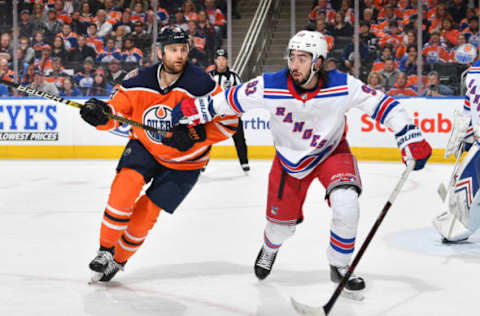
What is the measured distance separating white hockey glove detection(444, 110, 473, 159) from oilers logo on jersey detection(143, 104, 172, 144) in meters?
1.76

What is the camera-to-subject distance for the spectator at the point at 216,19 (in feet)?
31.8

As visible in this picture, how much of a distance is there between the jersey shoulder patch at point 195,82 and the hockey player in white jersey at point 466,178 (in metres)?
1.56

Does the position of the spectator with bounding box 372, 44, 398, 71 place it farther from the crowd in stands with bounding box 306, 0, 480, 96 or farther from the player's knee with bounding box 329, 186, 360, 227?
the player's knee with bounding box 329, 186, 360, 227

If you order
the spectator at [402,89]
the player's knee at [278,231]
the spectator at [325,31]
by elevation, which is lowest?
the spectator at [402,89]

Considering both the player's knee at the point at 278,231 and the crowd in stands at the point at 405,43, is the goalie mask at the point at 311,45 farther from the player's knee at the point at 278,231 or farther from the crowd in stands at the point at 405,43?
the crowd in stands at the point at 405,43

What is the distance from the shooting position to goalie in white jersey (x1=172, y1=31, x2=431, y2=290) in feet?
9.91

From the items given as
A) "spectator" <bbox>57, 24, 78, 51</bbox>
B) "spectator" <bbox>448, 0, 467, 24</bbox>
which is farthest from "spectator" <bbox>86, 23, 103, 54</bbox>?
"spectator" <bbox>448, 0, 467, 24</bbox>

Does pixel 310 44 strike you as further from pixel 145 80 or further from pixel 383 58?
pixel 383 58

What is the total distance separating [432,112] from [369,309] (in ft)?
19.2

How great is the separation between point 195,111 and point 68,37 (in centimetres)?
725

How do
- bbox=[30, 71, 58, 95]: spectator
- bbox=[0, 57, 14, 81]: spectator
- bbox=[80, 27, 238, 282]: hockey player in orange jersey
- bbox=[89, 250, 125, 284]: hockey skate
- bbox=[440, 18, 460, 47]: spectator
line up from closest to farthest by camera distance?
bbox=[89, 250, 125, 284]: hockey skate
bbox=[80, 27, 238, 282]: hockey player in orange jersey
bbox=[440, 18, 460, 47]: spectator
bbox=[30, 71, 58, 95]: spectator
bbox=[0, 57, 14, 81]: spectator

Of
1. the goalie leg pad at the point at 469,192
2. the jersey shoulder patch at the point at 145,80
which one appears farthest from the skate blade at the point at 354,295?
the goalie leg pad at the point at 469,192

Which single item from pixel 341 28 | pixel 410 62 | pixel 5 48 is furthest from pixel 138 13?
pixel 410 62

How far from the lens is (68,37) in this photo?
996cm
